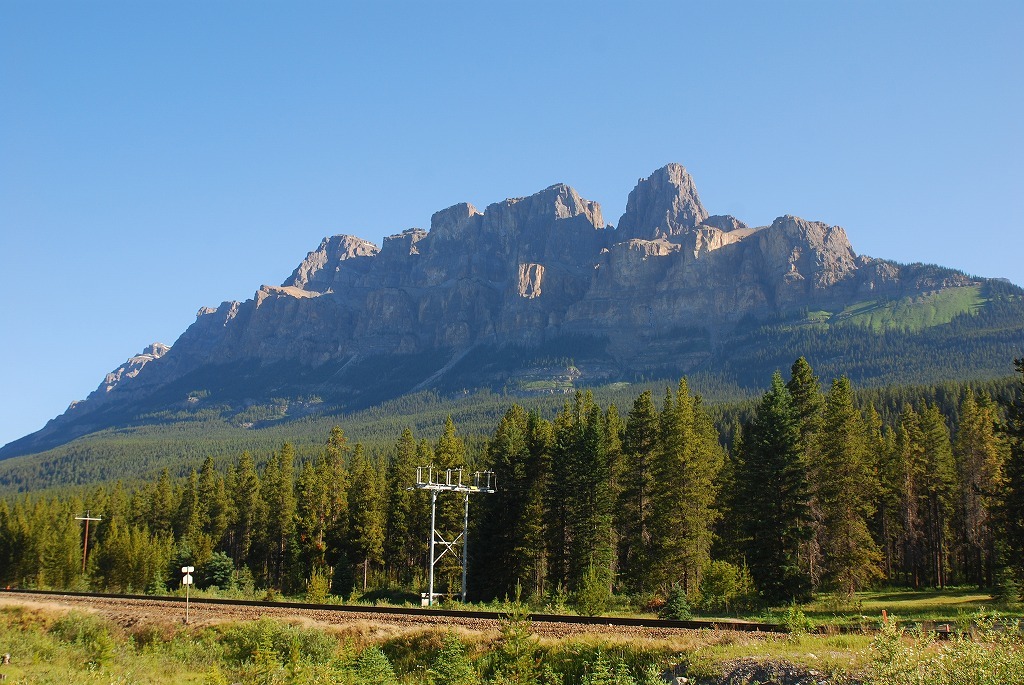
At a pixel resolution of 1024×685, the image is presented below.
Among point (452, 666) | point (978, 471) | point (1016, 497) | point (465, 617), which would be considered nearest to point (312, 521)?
point (465, 617)

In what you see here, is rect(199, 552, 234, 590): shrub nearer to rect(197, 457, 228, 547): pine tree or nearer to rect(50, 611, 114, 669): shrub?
rect(197, 457, 228, 547): pine tree

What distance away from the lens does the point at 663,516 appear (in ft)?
152

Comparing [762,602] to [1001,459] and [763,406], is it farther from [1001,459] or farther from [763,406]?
[1001,459]

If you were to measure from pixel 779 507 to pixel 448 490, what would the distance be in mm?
22163

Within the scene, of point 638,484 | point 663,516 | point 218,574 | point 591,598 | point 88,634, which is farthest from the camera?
point 218,574

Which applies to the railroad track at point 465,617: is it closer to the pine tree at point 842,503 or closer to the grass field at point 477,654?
the grass field at point 477,654

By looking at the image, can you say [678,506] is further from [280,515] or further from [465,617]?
[280,515]

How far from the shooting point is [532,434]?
56.3m

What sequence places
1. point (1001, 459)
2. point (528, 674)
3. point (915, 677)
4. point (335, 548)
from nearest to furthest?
1. point (915, 677)
2. point (528, 674)
3. point (1001, 459)
4. point (335, 548)

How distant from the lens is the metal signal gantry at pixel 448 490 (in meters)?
44.4

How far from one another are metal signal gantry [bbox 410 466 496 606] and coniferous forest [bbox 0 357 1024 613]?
117 cm

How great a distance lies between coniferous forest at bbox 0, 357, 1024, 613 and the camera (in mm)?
40906

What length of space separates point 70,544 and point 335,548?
31.5 m

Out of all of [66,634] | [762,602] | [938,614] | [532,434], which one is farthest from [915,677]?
[532,434]
